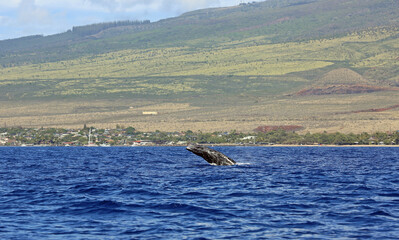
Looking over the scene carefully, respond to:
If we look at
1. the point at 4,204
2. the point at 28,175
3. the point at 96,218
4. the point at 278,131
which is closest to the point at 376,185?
the point at 96,218

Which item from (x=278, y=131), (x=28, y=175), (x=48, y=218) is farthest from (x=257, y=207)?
(x=278, y=131)

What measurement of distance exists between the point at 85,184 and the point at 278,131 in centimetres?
16527

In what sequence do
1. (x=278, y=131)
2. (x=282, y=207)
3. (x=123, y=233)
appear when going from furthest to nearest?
(x=278, y=131)
(x=282, y=207)
(x=123, y=233)

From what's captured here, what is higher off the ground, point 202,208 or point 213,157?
point 202,208

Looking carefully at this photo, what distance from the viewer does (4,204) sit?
27.5 meters

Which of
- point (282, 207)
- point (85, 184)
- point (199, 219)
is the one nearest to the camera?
point (199, 219)

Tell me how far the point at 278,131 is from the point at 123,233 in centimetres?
17896

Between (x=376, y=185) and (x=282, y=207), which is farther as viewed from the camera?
(x=376, y=185)

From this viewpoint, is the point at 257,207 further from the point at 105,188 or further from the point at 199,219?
the point at 105,188

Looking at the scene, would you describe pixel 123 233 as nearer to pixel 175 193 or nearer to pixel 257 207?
pixel 257 207

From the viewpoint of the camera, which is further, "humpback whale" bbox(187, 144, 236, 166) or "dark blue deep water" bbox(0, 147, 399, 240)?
"humpback whale" bbox(187, 144, 236, 166)

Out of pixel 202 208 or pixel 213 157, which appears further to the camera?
pixel 213 157

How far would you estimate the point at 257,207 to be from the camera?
1029 inches

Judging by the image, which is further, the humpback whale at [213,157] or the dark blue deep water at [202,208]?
the humpback whale at [213,157]
